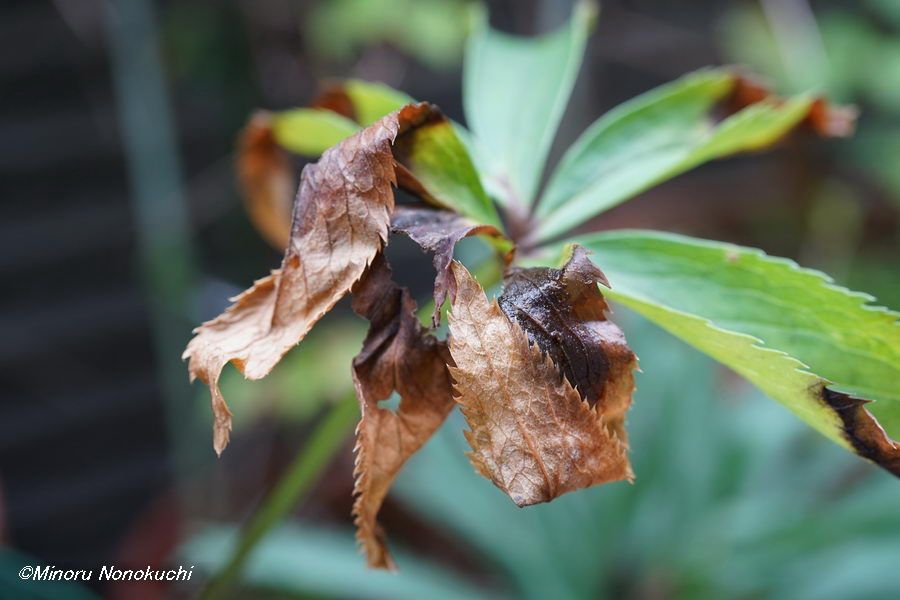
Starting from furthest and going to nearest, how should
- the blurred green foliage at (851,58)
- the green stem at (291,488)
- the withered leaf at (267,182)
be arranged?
the blurred green foliage at (851,58) < the withered leaf at (267,182) < the green stem at (291,488)

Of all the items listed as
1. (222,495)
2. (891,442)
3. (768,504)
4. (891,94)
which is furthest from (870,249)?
(891,442)

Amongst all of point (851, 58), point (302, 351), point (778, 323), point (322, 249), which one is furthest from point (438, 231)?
point (851, 58)

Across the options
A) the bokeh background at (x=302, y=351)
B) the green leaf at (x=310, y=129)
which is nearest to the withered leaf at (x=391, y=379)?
the green leaf at (x=310, y=129)

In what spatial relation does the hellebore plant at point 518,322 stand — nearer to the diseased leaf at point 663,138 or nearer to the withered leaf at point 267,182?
the diseased leaf at point 663,138

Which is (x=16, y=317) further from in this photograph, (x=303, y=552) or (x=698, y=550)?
(x=698, y=550)

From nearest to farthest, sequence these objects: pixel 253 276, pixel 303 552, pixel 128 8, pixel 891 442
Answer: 1. pixel 891 442
2. pixel 303 552
3. pixel 128 8
4. pixel 253 276

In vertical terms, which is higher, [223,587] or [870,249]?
[223,587]
